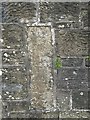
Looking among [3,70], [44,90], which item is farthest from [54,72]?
[3,70]

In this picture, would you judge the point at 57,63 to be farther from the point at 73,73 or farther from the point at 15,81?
the point at 15,81

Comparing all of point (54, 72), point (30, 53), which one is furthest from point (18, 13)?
point (54, 72)

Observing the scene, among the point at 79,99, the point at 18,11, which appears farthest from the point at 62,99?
the point at 18,11

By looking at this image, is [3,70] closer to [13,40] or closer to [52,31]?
[13,40]

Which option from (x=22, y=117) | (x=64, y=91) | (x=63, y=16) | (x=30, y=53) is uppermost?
(x=63, y=16)

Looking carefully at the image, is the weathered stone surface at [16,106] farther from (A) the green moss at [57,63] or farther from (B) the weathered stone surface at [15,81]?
(A) the green moss at [57,63]

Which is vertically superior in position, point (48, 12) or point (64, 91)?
point (48, 12)

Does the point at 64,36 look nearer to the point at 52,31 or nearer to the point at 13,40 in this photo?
the point at 52,31
